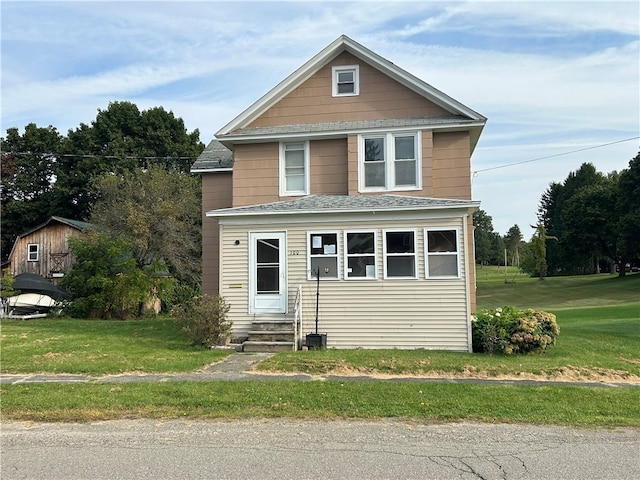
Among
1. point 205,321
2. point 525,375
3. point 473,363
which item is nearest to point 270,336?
point 205,321

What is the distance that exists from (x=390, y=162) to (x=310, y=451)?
1124cm

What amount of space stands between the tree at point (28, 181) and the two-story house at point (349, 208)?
95.5 ft

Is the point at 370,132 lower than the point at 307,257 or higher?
higher

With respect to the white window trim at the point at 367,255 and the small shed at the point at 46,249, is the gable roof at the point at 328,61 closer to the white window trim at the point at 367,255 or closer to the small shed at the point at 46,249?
the white window trim at the point at 367,255

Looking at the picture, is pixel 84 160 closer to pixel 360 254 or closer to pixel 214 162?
pixel 214 162

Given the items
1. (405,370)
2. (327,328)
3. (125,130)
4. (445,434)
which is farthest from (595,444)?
(125,130)

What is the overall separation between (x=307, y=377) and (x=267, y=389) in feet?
3.89

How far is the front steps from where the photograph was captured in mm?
12531

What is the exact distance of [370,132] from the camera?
50.6 feet

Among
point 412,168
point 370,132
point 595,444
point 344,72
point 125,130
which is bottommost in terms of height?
point 595,444

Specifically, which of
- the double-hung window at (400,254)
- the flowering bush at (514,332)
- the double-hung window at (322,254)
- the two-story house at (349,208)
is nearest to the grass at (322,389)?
the flowering bush at (514,332)

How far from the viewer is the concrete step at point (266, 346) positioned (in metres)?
12.5

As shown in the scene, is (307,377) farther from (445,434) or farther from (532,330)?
(532,330)

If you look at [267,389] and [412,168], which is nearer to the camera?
[267,389]
